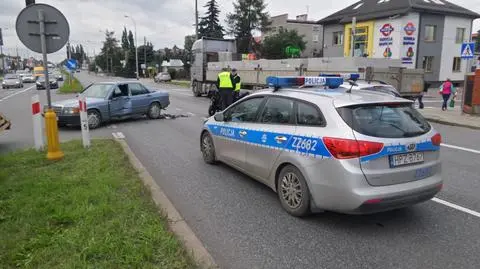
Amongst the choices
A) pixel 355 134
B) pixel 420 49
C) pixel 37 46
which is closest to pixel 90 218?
pixel 355 134

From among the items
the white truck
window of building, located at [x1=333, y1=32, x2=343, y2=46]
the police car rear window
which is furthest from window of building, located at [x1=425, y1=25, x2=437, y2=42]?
the police car rear window

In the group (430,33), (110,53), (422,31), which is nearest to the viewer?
(422,31)

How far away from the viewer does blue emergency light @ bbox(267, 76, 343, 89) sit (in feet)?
17.6

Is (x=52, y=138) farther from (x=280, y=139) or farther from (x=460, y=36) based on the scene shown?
(x=460, y=36)

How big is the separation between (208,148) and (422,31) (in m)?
34.9

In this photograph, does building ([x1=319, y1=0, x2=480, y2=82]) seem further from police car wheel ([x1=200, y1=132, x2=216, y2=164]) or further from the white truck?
police car wheel ([x1=200, y1=132, x2=216, y2=164])

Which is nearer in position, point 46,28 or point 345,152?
point 345,152

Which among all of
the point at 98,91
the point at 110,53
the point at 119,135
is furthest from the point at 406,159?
the point at 110,53

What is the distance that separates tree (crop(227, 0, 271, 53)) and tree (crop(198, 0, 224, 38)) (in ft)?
9.72

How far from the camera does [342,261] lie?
3.54 meters

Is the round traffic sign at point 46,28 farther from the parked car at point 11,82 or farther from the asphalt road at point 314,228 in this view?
the parked car at point 11,82

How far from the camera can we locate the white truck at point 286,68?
13484 millimetres

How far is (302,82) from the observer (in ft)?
18.4

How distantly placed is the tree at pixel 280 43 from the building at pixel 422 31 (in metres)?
18.0
